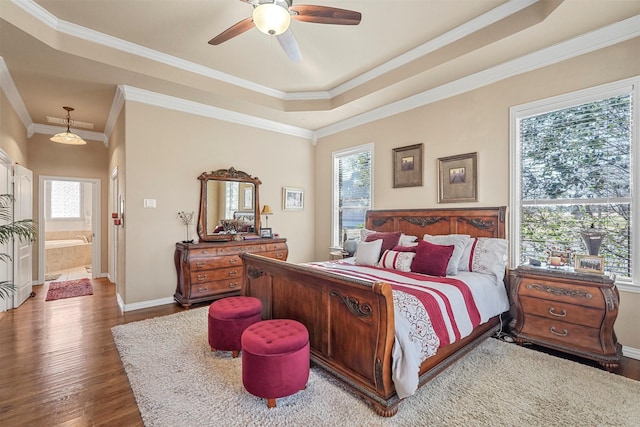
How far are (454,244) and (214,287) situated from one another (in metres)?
3.36

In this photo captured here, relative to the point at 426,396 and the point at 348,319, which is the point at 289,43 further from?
the point at 426,396

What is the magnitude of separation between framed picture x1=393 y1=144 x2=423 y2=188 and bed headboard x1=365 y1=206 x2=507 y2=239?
441 millimetres

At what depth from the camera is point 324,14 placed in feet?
7.55

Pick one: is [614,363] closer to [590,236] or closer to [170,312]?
[590,236]

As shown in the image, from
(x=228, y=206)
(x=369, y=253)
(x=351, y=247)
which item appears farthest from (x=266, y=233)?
Result: (x=369, y=253)

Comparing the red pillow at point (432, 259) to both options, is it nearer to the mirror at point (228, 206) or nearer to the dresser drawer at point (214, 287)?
the dresser drawer at point (214, 287)

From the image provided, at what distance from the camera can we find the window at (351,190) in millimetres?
5188

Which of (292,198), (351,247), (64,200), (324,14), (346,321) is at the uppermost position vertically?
(324,14)

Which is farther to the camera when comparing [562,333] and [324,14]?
[562,333]

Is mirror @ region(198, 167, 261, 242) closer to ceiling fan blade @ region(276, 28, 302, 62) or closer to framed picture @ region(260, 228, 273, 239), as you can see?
framed picture @ region(260, 228, 273, 239)

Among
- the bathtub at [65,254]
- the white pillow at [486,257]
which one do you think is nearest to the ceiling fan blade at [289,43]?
the white pillow at [486,257]

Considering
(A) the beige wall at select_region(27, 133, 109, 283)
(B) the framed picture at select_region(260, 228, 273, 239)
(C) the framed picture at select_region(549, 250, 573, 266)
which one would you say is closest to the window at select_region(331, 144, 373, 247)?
(B) the framed picture at select_region(260, 228, 273, 239)

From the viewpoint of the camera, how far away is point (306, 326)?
2.48 metres

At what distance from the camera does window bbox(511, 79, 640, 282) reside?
2.72 metres
